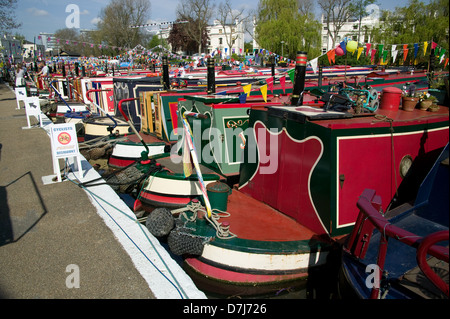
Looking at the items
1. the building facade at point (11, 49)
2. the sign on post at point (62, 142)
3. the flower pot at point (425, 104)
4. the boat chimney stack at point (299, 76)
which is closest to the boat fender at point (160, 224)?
the boat chimney stack at point (299, 76)

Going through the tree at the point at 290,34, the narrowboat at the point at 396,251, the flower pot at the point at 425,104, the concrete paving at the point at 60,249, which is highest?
the tree at the point at 290,34

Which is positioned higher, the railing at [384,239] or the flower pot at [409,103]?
the flower pot at [409,103]

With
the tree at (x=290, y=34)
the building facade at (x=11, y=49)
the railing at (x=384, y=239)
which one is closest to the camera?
the railing at (x=384, y=239)

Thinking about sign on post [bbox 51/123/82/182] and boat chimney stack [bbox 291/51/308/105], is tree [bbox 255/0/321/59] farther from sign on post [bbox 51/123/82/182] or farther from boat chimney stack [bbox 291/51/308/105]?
sign on post [bbox 51/123/82/182]

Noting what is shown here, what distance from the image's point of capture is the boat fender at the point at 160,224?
17.4ft

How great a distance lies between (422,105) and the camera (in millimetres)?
5699

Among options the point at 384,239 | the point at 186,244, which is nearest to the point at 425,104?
the point at 384,239

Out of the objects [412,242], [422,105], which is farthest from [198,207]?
[422,105]

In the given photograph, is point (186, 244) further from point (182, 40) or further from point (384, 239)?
point (182, 40)

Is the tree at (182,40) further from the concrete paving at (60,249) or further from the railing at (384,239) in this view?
the railing at (384,239)

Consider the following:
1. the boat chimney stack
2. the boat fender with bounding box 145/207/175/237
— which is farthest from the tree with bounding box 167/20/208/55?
the boat fender with bounding box 145/207/175/237

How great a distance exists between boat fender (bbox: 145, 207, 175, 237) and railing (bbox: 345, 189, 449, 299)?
2.81m

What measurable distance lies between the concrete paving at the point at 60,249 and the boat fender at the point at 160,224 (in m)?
0.39
